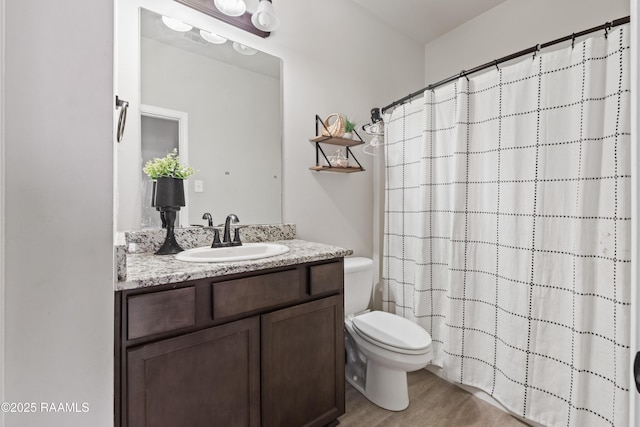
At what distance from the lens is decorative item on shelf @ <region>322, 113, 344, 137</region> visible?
75.9 inches

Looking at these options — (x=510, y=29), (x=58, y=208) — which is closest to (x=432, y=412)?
(x=58, y=208)

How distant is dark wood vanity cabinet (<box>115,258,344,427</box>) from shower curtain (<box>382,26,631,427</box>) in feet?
2.61

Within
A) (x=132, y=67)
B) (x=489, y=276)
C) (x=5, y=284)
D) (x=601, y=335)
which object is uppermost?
(x=132, y=67)

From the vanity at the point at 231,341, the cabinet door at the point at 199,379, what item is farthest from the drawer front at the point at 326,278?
the cabinet door at the point at 199,379

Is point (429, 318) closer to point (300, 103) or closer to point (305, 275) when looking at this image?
point (305, 275)

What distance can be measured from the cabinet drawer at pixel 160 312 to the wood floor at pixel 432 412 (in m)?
1.10

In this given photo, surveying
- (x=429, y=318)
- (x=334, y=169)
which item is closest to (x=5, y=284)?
(x=334, y=169)

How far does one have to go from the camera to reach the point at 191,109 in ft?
5.09

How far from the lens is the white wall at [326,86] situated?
6.08 ft

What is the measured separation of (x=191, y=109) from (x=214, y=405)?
55.9 inches

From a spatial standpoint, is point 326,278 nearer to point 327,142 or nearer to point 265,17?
point 327,142

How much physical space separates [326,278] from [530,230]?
1.07 meters

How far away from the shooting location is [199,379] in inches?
40.4

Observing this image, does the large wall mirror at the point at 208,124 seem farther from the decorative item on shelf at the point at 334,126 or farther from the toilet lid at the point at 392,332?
the toilet lid at the point at 392,332
